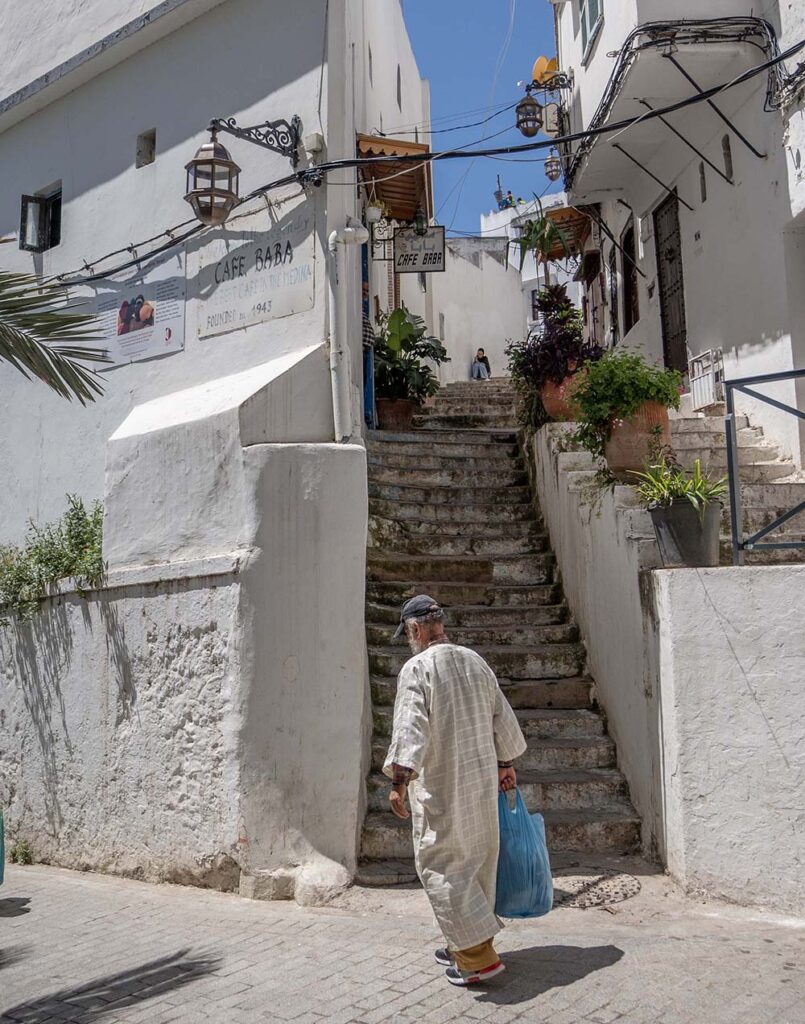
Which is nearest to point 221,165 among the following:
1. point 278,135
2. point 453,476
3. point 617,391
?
point 278,135

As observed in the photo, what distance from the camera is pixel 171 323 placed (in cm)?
814

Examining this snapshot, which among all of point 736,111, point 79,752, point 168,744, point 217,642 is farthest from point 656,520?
point 736,111

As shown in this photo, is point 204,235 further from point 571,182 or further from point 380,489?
point 571,182

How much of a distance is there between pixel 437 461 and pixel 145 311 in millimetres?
3231

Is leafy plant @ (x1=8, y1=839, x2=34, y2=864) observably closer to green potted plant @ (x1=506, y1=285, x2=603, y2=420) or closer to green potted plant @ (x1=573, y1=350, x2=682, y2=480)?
green potted plant @ (x1=573, y1=350, x2=682, y2=480)

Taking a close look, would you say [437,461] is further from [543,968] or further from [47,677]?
[543,968]

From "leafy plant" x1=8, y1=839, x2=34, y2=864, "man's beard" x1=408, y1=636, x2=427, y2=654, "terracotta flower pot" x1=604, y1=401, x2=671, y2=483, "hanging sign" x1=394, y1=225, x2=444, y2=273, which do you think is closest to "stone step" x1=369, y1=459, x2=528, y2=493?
"terracotta flower pot" x1=604, y1=401, x2=671, y2=483

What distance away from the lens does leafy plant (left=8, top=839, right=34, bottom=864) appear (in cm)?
759

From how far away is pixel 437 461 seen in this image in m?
9.81

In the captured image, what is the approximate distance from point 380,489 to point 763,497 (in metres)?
3.49

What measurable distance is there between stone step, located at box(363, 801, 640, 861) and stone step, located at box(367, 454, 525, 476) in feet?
13.6

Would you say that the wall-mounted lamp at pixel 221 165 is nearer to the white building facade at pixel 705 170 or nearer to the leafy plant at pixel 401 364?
the white building facade at pixel 705 170

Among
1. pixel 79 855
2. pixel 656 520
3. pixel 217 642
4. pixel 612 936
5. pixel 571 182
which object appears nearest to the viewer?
pixel 612 936

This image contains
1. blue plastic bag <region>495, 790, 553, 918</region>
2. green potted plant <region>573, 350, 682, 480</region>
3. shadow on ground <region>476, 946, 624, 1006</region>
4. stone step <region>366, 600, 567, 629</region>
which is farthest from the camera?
stone step <region>366, 600, 567, 629</region>
